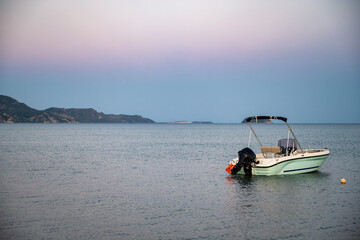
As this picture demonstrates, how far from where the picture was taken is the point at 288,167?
1121 inches

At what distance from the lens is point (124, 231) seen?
15.1 meters

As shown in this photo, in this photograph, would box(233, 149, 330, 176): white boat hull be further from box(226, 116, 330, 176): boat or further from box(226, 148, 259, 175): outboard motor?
box(226, 148, 259, 175): outboard motor

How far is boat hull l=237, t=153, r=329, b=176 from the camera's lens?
27938 millimetres

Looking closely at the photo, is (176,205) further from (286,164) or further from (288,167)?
(288,167)

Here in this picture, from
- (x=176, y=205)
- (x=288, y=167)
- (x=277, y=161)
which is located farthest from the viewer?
(x=288, y=167)

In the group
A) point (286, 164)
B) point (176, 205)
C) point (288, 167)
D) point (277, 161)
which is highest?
point (277, 161)

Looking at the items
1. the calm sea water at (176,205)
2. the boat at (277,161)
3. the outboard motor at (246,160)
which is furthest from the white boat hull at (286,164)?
the calm sea water at (176,205)

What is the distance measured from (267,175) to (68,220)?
16.5 metres

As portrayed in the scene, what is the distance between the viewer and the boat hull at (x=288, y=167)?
27.9 meters

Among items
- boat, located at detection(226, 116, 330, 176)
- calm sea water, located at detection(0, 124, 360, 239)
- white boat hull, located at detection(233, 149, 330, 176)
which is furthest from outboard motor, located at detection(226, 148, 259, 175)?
calm sea water, located at detection(0, 124, 360, 239)

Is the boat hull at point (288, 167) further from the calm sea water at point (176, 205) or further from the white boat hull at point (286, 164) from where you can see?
the calm sea water at point (176, 205)

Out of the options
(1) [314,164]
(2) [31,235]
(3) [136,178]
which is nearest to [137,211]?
(2) [31,235]

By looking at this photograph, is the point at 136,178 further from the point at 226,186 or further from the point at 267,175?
the point at 267,175

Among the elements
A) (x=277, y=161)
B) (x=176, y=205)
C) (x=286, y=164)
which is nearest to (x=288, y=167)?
(x=286, y=164)
